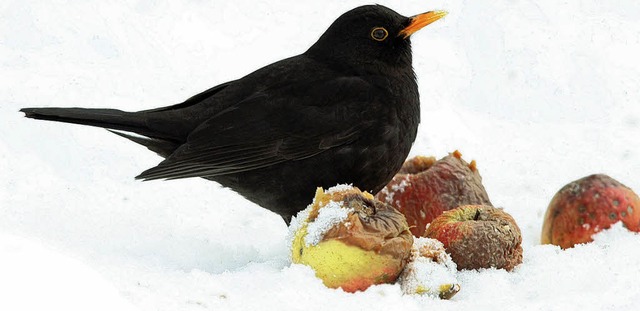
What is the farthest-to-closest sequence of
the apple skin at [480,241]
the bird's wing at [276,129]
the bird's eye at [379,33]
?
the bird's eye at [379,33] < the bird's wing at [276,129] < the apple skin at [480,241]

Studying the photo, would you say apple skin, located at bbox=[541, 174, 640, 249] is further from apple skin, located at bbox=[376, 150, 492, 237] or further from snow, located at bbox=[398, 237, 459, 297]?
snow, located at bbox=[398, 237, 459, 297]

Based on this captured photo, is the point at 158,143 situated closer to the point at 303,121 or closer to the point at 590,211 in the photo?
the point at 303,121

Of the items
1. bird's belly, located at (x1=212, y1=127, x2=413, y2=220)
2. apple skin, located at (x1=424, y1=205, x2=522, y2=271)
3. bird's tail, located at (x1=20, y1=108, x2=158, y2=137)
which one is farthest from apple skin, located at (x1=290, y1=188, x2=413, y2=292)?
bird's tail, located at (x1=20, y1=108, x2=158, y2=137)

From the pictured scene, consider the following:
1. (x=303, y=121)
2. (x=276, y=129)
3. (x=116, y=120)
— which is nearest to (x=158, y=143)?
(x=116, y=120)

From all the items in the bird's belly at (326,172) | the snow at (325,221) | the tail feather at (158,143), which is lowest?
the snow at (325,221)

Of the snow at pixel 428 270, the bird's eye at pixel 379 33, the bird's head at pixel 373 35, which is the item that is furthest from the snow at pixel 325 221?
the bird's eye at pixel 379 33

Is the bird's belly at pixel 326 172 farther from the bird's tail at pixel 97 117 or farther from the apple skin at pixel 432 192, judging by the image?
the bird's tail at pixel 97 117

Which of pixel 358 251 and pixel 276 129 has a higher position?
pixel 276 129
